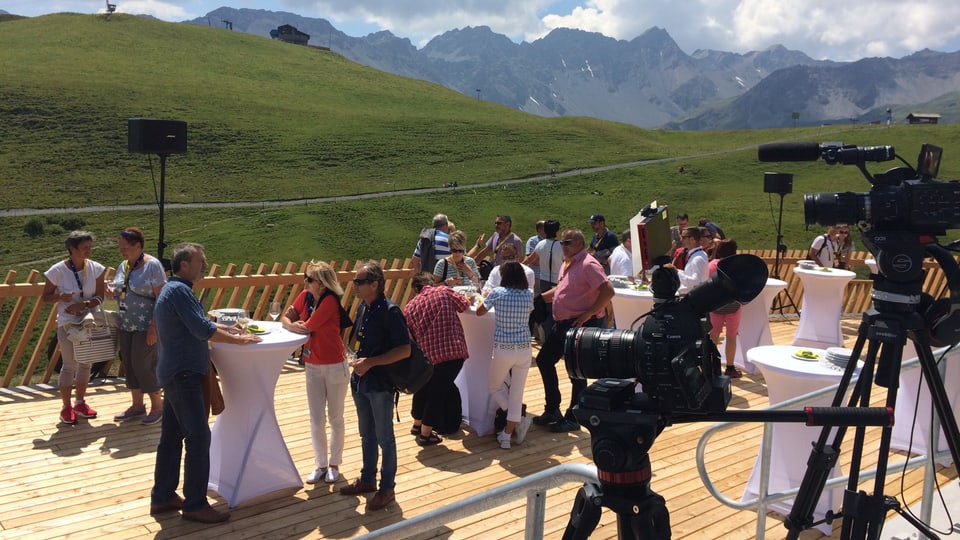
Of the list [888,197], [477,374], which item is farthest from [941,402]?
[477,374]

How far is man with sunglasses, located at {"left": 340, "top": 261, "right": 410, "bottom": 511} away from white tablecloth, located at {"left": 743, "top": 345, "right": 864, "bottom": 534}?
2518 millimetres

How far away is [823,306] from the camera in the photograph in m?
9.86

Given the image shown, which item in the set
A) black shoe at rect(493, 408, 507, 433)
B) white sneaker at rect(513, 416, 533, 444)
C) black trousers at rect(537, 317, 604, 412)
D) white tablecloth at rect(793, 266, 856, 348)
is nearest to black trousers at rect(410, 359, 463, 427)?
black shoe at rect(493, 408, 507, 433)

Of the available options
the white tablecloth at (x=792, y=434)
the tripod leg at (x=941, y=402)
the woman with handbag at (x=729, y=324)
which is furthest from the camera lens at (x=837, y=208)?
the woman with handbag at (x=729, y=324)

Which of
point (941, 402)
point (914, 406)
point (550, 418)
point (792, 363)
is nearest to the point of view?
point (941, 402)

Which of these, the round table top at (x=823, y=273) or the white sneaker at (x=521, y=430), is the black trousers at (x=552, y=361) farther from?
the round table top at (x=823, y=273)

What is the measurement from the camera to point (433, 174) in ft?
174

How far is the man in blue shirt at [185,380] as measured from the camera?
4539 millimetres

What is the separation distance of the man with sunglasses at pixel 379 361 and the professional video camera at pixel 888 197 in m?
2.91

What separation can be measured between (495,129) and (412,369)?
66085mm

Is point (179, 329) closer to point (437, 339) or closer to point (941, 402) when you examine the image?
point (437, 339)

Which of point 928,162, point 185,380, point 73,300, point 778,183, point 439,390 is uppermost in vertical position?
point 928,162

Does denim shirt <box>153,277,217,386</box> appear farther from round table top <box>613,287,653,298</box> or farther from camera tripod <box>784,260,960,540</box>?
round table top <box>613,287,653,298</box>

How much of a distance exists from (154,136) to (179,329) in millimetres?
4684
